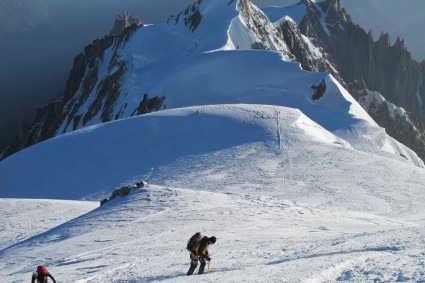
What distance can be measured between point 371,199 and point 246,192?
20.6 feet

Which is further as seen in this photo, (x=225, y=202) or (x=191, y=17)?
(x=191, y=17)

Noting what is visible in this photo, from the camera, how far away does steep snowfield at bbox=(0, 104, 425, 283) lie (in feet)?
54.2

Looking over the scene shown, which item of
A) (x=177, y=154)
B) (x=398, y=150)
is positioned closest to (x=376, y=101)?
(x=398, y=150)

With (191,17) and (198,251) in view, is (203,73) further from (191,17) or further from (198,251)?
(198,251)

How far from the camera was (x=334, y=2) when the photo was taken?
6467 inches

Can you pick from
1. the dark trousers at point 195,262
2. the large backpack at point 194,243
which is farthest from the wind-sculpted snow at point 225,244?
the large backpack at point 194,243

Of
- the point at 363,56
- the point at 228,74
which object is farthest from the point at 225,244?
the point at 363,56

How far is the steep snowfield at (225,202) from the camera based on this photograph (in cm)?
1653

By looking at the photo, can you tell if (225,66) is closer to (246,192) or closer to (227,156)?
(227,156)

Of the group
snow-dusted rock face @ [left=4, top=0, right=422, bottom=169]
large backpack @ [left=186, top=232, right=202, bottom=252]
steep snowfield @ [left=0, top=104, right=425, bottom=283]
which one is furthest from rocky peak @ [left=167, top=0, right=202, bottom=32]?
large backpack @ [left=186, top=232, right=202, bottom=252]

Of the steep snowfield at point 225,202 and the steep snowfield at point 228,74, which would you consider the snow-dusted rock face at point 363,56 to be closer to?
the steep snowfield at point 228,74

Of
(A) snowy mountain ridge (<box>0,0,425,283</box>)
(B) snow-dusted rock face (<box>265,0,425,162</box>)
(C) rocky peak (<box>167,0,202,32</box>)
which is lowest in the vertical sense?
(A) snowy mountain ridge (<box>0,0,425,283</box>)

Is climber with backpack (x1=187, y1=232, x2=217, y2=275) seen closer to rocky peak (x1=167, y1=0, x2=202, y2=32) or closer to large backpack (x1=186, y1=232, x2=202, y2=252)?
large backpack (x1=186, y1=232, x2=202, y2=252)

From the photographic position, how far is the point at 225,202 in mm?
27078
